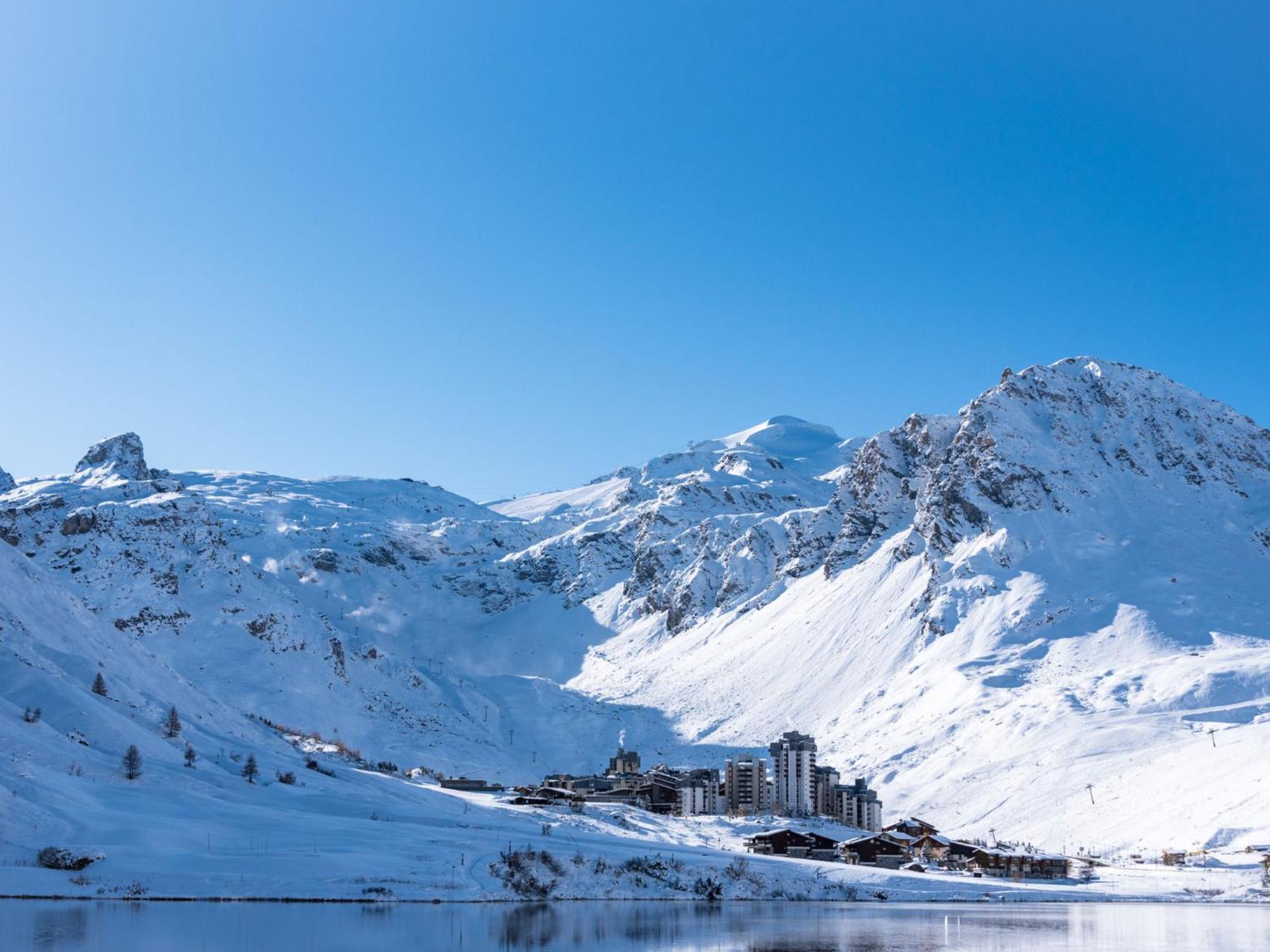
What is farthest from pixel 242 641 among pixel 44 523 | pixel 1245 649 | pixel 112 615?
pixel 1245 649

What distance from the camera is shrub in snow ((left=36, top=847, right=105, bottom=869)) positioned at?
219 feet

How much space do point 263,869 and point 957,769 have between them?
324 feet

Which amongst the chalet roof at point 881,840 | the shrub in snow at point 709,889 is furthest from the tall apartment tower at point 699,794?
the shrub in snow at point 709,889

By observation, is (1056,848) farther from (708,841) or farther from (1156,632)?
(1156,632)

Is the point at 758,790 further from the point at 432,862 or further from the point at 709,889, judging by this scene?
the point at 432,862

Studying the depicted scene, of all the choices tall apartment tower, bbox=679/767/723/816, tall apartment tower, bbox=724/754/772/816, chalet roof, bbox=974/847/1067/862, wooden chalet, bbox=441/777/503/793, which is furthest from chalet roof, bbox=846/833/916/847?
wooden chalet, bbox=441/777/503/793

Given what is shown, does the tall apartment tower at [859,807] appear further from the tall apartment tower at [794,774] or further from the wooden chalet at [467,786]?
the wooden chalet at [467,786]

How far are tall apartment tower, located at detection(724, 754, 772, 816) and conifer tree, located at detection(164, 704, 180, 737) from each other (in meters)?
62.4

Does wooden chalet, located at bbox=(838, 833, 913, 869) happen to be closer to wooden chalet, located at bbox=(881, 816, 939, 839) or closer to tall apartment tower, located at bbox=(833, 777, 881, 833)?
wooden chalet, located at bbox=(881, 816, 939, 839)

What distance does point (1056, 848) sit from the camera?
126 m

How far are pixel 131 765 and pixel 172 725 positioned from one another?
16.4 m

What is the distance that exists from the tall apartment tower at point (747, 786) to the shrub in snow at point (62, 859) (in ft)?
289

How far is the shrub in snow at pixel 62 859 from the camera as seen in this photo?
66.9m

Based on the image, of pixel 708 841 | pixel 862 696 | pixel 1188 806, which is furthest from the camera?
pixel 862 696
